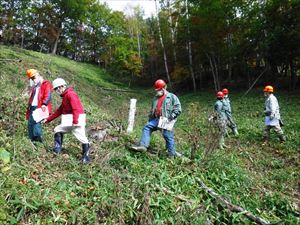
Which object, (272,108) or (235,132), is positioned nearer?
(272,108)

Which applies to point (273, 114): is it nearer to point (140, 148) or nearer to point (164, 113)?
point (164, 113)

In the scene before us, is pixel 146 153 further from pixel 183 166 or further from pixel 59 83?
pixel 59 83

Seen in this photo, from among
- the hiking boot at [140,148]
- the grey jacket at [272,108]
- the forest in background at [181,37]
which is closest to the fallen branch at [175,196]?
the hiking boot at [140,148]

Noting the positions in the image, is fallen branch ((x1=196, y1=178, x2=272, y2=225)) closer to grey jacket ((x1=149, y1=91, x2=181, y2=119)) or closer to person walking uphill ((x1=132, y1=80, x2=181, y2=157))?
person walking uphill ((x1=132, y1=80, x2=181, y2=157))

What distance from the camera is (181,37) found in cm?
3338

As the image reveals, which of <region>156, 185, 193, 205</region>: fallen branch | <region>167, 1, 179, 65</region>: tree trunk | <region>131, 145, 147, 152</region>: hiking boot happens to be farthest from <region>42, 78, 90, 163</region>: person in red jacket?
<region>167, 1, 179, 65</region>: tree trunk

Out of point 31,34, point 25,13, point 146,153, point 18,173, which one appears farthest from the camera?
point 31,34

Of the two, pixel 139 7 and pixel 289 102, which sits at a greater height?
pixel 139 7

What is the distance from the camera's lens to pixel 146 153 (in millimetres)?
8180

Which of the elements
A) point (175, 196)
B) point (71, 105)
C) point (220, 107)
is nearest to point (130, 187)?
point (175, 196)

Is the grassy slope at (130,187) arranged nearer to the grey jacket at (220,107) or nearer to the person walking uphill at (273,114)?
the person walking uphill at (273,114)

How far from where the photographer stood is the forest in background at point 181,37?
26703mm

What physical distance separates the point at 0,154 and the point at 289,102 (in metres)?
19.7

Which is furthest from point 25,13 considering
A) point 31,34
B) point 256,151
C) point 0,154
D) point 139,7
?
point 0,154
